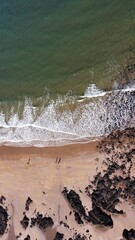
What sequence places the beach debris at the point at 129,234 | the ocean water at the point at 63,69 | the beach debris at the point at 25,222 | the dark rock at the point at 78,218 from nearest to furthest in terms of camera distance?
the beach debris at the point at 129,234, the dark rock at the point at 78,218, the ocean water at the point at 63,69, the beach debris at the point at 25,222

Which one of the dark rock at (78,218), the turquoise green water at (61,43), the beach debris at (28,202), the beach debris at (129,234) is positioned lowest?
the beach debris at (129,234)

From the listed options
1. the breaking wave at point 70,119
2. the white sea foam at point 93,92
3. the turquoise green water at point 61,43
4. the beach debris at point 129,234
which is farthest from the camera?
the turquoise green water at point 61,43

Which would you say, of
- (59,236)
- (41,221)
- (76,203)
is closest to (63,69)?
(76,203)

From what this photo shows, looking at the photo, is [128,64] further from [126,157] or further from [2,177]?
[2,177]

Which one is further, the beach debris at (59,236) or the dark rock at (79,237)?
the beach debris at (59,236)

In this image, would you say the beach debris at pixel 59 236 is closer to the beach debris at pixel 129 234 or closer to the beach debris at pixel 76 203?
the beach debris at pixel 76 203

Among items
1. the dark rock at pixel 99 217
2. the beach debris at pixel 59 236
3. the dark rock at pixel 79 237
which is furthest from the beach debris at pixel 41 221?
the dark rock at pixel 99 217

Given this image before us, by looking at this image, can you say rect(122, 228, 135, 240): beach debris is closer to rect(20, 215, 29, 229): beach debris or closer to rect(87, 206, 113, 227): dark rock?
rect(87, 206, 113, 227): dark rock
